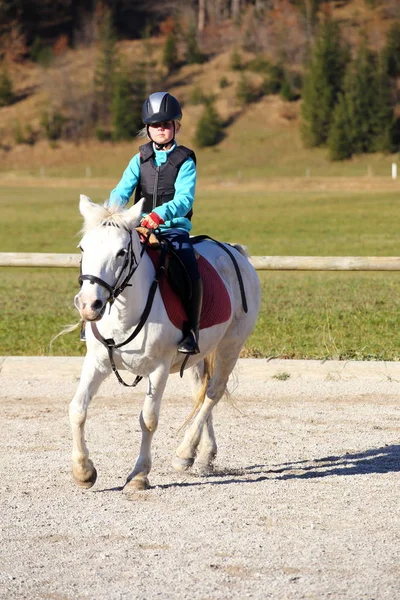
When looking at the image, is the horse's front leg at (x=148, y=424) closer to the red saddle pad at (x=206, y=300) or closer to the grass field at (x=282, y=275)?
the red saddle pad at (x=206, y=300)

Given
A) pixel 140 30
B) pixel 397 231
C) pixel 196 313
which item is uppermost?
pixel 140 30

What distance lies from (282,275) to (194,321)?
1738cm

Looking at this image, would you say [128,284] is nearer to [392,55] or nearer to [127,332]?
[127,332]

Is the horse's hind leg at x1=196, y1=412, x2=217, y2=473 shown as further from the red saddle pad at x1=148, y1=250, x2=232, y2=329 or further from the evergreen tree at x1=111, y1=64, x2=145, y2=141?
the evergreen tree at x1=111, y1=64, x2=145, y2=141

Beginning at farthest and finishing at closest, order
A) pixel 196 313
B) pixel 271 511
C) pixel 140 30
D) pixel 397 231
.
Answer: pixel 140 30
pixel 397 231
pixel 196 313
pixel 271 511

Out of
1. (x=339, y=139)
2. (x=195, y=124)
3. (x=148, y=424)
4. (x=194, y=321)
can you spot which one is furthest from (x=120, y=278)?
(x=195, y=124)

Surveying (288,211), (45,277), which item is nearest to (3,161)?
(288,211)

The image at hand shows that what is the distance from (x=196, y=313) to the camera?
662 centimetres

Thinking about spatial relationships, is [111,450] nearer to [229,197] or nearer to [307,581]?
[307,581]

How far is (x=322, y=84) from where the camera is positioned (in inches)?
3794

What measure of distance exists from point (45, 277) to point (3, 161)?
72757mm

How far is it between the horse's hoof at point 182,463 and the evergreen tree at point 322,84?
286 feet

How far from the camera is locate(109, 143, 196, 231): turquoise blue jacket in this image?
664 centimetres

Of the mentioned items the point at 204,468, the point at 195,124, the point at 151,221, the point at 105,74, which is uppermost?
the point at 105,74
